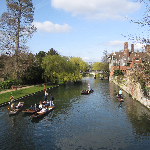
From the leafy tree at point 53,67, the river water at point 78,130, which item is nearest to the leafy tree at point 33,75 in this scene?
the leafy tree at point 53,67

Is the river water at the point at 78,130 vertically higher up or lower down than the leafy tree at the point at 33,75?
lower down

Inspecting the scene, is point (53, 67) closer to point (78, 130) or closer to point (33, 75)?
point (33, 75)

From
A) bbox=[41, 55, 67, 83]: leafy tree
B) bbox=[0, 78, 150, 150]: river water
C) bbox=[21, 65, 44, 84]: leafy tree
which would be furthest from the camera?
bbox=[41, 55, 67, 83]: leafy tree

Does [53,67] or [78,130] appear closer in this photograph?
[78,130]

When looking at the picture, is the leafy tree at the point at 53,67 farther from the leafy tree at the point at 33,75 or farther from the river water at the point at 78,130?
the river water at the point at 78,130

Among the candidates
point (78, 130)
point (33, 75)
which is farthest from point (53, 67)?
point (78, 130)

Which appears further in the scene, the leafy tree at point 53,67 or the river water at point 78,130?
the leafy tree at point 53,67

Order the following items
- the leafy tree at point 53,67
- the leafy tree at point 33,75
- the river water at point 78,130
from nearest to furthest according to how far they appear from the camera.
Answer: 1. the river water at point 78,130
2. the leafy tree at point 33,75
3. the leafy tree at point 53,67

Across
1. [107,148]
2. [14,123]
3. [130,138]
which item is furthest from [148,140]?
[14,123]

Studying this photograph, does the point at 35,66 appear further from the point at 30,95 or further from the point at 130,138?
the point at 130,138

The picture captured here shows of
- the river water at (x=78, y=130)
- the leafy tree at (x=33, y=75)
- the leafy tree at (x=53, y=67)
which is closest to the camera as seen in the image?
the river water at (x=78, y=130)

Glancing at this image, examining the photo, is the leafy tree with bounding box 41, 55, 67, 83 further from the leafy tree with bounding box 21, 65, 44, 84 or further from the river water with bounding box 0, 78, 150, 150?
the river water with bounding box 0, 78, 150, 150

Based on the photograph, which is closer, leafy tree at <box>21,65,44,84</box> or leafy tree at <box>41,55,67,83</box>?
leafy tree at <box>21,65,44,84</box>

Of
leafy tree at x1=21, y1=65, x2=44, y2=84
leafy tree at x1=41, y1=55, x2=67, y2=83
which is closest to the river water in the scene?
leafy tree at x1=21, y1=65, x2=44, y2=84
